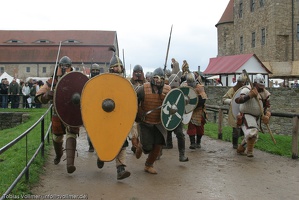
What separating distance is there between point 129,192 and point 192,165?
2222mm

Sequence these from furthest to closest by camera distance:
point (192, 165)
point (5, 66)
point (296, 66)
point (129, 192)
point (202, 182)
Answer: point (5, 66)
point (296, 66)
point (192, 165)
point (202, 182)
point (129, 192)

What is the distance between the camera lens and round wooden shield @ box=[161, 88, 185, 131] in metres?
6.25

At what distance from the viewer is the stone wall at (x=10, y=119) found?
19.0 m

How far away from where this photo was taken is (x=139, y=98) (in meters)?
6.27

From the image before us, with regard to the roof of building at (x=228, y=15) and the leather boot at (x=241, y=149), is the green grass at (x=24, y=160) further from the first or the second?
the roof of building at (x=228, y=15)

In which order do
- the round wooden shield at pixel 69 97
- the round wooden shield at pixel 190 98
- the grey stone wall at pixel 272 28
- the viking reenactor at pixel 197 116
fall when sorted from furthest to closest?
the grey stone wall at pixel 272 28 < the viking reenactor at pixel 197 116 < the round wooden shield at pixel 190 98 < the round wooden shield at pixel 69 97

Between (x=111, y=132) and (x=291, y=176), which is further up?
(x=111, y=132)

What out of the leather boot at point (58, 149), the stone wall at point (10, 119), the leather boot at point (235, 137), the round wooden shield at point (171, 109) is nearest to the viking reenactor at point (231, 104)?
the leather boot at point (235, 137)

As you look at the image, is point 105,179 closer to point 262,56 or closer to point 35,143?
point 35,143

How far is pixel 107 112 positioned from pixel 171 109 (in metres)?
1.13

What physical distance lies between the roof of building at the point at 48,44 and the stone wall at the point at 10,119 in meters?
43.1

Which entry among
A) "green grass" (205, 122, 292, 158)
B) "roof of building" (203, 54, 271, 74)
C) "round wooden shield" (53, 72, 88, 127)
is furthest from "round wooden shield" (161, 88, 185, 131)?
"roof of building" (203, 54, 271, 74)

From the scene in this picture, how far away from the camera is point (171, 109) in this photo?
6305 millimetres

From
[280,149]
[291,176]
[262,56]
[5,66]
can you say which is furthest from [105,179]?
[5,66]
